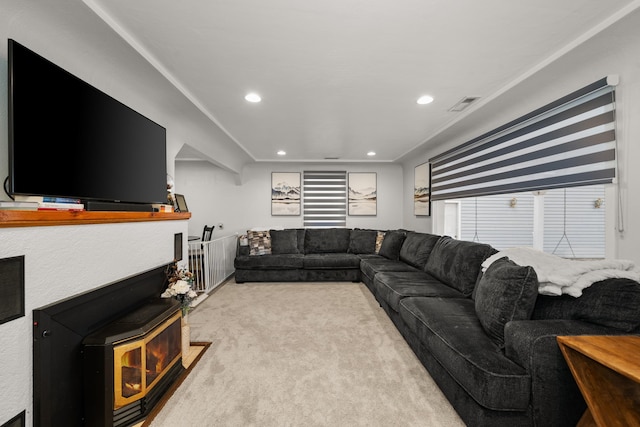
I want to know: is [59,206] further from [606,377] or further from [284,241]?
[284,241]

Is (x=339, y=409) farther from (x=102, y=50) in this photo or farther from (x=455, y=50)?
(x=102, y=50)

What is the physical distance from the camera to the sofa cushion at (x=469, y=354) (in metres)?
1.28

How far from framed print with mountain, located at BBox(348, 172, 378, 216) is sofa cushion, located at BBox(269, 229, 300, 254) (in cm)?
→ 153

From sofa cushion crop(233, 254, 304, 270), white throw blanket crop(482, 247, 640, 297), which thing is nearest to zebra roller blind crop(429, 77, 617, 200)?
white throw blanket crop(482, 247, 640, 297)

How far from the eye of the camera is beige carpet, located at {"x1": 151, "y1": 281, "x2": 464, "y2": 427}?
1546 mm

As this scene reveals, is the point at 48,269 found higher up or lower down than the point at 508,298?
higher up

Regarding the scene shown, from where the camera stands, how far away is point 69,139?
145 centimetres

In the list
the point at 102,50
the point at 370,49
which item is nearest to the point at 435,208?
the point at 370,49

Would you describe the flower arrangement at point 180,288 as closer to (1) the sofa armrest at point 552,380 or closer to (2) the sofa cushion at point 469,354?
(2) the sofa cushion at point 469,354

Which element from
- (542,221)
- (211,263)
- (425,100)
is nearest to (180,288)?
(211,263)

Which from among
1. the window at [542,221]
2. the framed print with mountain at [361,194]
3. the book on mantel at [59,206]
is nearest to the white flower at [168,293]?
the book on mantel at [59,206]

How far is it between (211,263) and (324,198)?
110 inches

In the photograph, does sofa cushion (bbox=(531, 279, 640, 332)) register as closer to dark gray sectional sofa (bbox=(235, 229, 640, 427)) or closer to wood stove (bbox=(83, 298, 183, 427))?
dark gray sectional sofa (bbox=(235, 229, 640, 427))

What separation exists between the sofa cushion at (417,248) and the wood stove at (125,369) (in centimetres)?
313
